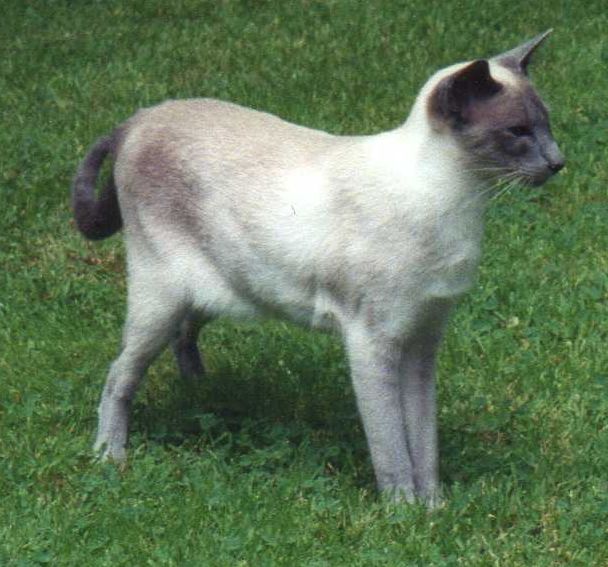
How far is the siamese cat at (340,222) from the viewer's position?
5.19 meters

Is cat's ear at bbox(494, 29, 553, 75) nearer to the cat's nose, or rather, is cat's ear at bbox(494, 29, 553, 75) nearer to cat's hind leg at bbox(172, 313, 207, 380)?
the cat's nose

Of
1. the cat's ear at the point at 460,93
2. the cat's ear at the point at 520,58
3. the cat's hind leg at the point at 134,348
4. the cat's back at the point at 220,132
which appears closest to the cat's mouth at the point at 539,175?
the cat's ear at the point at 460,93

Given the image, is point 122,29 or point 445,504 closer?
point 445,504

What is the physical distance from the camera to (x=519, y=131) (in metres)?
5.14

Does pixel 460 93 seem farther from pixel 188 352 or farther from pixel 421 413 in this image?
pixel 188 352

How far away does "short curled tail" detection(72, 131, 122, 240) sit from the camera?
6.13 meters

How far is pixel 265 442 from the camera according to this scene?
19.7ft

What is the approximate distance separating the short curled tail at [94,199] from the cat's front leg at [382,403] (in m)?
1.24

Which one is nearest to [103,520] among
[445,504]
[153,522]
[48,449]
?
[153,522]

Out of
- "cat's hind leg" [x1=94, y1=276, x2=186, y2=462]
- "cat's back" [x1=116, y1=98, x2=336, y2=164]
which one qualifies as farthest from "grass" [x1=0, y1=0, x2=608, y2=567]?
"cat's back" [x1=116, y1=98, x2=336, y2=164]

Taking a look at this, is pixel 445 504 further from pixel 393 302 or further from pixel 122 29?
pixel 122 29

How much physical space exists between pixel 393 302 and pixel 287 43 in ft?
14.6

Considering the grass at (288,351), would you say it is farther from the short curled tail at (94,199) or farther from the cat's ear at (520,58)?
the cat's ear at (520,58)

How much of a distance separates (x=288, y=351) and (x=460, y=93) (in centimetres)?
181
